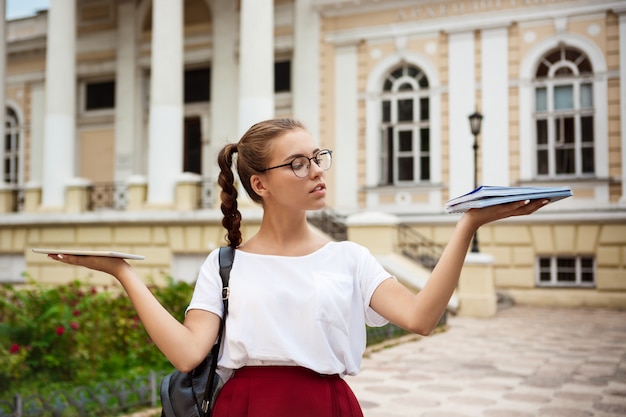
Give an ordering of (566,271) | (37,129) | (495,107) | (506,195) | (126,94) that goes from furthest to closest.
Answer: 1. (37,129)
2. (126,94)
3. (495,107)
4. (566,271)
5. (506,195)

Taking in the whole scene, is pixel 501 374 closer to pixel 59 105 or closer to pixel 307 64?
pixel 307 64

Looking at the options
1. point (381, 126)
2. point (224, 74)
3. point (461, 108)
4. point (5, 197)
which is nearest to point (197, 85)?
point (224, 74)

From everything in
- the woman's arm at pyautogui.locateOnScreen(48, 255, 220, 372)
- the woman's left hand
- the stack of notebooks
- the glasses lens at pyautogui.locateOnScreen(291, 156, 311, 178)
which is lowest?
the woman's arm at pyautogui.locateOnScreen(48, 255, 220, 372)

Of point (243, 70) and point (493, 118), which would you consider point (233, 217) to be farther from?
point (493, 118)

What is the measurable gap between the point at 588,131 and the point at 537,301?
431 cm

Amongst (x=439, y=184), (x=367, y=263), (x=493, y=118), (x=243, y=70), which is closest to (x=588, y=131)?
(x=493, y=118)

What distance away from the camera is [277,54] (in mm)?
19812

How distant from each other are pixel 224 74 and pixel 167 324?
18576 mm

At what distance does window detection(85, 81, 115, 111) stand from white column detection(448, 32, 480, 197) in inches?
417

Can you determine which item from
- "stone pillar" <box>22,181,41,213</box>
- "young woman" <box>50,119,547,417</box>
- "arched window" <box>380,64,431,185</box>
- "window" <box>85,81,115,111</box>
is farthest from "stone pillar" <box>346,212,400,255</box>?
"young woman" <box>50,119,547,417</box>

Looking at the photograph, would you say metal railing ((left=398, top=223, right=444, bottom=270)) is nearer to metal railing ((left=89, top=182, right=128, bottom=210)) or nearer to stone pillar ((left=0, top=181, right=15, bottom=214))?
metal railing ((left=89, top=182, right=128, bottom=210))

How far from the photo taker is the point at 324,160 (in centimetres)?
223

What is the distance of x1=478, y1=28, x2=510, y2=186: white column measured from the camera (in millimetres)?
17453

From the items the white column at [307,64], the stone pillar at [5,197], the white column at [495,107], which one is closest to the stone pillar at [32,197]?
the stone pillar at [5,197]
